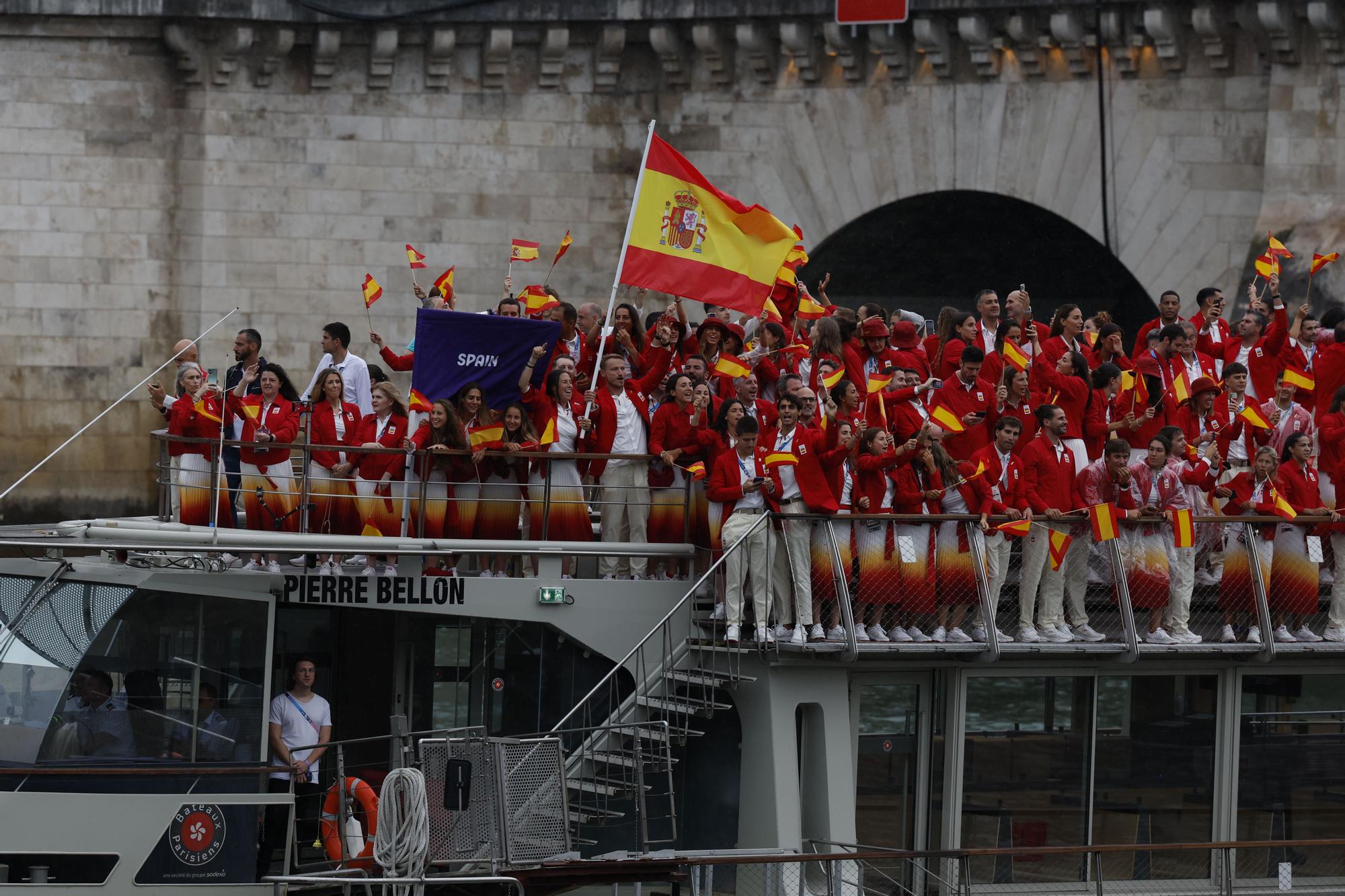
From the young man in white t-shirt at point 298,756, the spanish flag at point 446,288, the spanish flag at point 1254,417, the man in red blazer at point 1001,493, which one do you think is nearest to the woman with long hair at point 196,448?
the young man in white t-shirt at point 298,756

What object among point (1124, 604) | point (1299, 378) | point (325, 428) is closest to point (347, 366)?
point (325, 428)

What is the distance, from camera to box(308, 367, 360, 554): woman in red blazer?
16672 millimetres

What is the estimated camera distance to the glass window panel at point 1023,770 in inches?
661

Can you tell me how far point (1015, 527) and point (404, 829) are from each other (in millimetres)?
5037

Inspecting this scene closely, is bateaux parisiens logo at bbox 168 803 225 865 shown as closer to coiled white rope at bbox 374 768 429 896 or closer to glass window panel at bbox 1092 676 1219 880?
coiled white rope at bbox 374 768 429 896

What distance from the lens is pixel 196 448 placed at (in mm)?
16859

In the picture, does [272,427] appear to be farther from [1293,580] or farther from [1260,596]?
[1293,580]

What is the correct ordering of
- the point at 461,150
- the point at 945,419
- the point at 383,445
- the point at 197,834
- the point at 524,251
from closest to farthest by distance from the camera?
the point at 197,834, the point at 383,445, the point at 945,419, the point at 524,251, the point at 461,150

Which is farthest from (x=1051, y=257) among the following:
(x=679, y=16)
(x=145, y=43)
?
(x=145, y=43)

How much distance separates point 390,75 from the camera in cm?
3111

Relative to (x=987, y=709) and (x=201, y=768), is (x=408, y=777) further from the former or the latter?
(x=987, y=709)

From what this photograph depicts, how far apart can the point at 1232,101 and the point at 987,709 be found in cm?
1502

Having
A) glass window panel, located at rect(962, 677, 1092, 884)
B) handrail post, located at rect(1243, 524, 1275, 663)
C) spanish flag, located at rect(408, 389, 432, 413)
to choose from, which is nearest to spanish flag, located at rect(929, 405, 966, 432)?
glass window panel, located at rect(962, 677, 1092, 884)

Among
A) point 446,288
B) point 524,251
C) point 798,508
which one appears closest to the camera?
point 798,508
